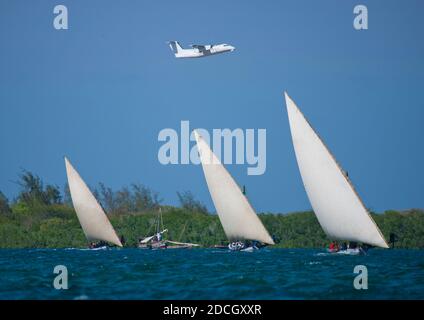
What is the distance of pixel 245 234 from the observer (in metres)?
84.4

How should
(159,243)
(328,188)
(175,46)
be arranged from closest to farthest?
(328,188), (159,243), (175,46)

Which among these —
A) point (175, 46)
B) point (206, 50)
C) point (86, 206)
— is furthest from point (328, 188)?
point (175, 46)

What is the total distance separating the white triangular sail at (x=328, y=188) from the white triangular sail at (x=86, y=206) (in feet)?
87.2

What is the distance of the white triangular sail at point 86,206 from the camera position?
9250cm

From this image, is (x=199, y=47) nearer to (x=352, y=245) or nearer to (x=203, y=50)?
(x=203, y=50)

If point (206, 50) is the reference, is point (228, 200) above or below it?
below

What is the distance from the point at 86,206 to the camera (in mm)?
93000

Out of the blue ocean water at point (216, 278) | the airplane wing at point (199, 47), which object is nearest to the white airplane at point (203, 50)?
the airplane wing at point (199, 47)

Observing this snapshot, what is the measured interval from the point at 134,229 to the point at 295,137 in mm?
40463

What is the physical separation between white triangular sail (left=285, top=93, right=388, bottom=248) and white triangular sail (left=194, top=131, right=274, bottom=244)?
Answer: 12.5m

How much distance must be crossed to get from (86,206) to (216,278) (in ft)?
119

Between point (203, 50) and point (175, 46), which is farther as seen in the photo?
point (175, 46)
